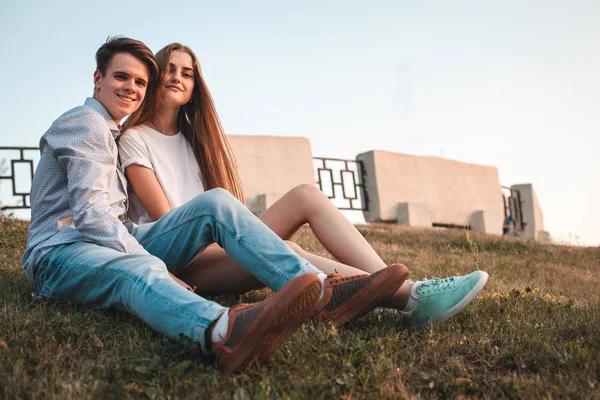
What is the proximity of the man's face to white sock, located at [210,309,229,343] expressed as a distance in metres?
1.49

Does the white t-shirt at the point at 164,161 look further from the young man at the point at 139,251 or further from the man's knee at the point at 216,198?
the man's knee at the point at 216,198

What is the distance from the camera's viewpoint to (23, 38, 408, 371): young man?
2158 millimetres

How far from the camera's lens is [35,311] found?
9.32 ft

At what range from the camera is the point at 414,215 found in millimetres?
13039

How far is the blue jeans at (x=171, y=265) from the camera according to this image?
7.41 feet

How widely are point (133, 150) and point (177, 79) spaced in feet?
1.97

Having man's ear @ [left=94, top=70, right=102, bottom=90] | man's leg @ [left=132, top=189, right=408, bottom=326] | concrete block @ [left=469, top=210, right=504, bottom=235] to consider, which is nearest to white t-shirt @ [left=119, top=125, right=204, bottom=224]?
man's ear @ [left=94, top=70, right=102, bottom=90]

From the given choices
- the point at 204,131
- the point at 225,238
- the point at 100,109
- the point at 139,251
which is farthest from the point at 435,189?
the point at 139,251

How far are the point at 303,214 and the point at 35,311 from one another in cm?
146

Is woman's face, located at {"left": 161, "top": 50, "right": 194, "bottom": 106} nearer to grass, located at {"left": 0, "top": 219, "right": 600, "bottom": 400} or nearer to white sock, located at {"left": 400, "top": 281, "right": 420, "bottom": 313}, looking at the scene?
grass, located at {"left": 0, "top": 219, "right": 600, "bottom": 400}

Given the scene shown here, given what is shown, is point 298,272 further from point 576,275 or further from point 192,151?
point 576,275

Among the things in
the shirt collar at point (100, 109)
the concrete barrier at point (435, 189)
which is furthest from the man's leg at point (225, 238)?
the concrete barrier at point (435, 189)

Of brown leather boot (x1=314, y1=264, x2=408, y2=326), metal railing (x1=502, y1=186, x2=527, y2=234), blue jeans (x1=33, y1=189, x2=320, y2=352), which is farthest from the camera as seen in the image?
metal railing (x1=502, y1=186, x2=527, y2=234)

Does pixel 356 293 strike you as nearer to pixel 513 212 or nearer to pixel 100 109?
pixel 100 109
